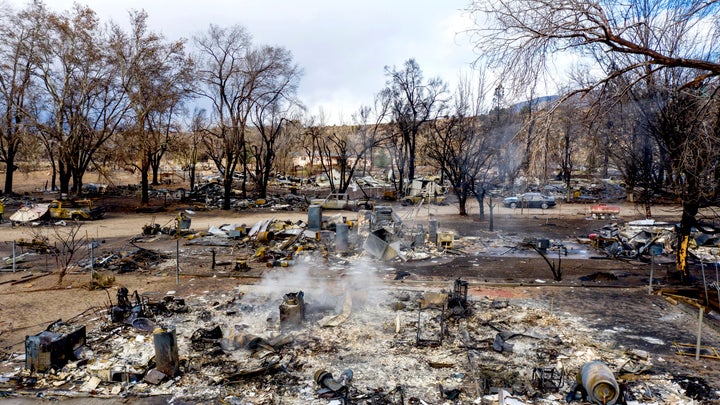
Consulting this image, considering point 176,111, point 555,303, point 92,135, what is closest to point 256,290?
point 555,303

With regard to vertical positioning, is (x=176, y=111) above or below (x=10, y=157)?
above

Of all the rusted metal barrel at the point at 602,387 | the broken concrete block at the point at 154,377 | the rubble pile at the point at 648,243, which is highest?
the rubble pile at the point at 648,243

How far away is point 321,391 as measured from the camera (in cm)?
541

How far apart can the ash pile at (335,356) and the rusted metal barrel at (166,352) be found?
0.02 meters

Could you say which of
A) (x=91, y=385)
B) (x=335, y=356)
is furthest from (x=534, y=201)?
(x=91, y=385)

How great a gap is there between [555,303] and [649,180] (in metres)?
4.20

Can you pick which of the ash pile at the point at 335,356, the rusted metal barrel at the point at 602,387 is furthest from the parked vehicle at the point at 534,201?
the rusted metal barrel at the point at 602,387

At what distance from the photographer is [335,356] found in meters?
6.37

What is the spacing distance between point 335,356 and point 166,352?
239 cm

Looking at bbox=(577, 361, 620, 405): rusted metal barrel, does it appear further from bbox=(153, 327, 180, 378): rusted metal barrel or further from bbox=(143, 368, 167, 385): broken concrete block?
bbox=(143, 368, 167, 385): broken concrete block

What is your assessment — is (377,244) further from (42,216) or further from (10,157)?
(10,157)

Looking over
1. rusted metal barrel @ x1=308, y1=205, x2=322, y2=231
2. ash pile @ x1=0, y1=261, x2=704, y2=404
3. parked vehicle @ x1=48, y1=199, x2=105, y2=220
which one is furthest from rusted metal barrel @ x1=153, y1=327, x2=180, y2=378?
parked vehicle @ x1=48, y1=199, x2=105, y2=220

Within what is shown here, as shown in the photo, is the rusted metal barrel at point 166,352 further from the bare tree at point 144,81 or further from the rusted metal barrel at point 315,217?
the bare tree at point 144,81

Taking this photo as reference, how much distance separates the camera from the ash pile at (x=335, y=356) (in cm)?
541
